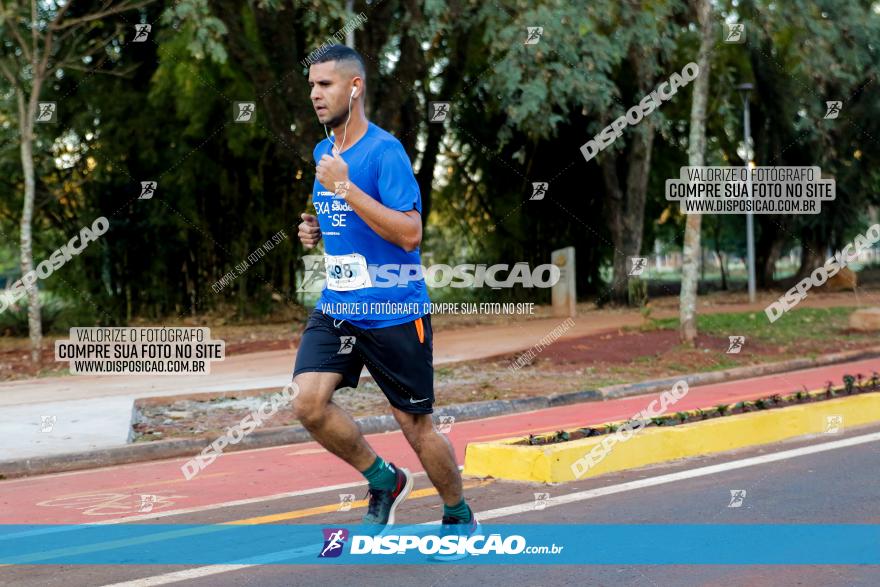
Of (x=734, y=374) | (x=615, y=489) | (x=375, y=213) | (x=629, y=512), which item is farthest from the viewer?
(x=734, y=374)

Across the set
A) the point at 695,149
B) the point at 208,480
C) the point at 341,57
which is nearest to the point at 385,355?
the point at 341,57

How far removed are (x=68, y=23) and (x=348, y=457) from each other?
11.7 m

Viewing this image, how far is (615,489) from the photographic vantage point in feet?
22.6

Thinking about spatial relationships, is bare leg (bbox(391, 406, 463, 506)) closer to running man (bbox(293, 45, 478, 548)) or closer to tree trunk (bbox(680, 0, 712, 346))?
running man (bbox(293, 45, 478, 548))

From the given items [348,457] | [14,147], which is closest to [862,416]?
[348,457]

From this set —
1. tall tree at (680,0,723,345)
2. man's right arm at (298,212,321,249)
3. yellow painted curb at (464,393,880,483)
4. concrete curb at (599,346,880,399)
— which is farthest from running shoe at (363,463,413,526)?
tall tree at (680,0,723,345)

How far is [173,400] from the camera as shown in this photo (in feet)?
38.7

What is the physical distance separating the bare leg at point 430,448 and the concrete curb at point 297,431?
432 cm

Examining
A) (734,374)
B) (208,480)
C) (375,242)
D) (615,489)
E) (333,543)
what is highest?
(375,242)

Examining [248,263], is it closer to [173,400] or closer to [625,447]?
[173,400]

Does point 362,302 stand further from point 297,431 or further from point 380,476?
point 297,431

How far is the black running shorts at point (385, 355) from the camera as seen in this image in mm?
5152

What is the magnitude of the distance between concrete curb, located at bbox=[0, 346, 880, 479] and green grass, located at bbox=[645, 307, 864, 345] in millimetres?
2641

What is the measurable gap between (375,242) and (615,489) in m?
2.61
